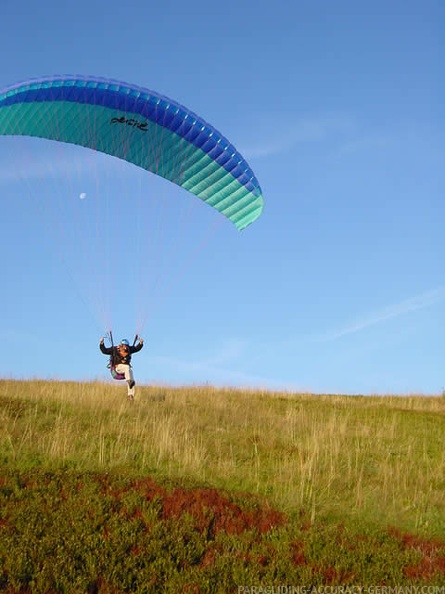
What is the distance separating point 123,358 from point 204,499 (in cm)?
872

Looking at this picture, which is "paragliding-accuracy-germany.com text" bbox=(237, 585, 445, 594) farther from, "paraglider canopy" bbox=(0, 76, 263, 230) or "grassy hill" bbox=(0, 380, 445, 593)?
"paraglider canopy" bbox=(0, 76, 263, 230)

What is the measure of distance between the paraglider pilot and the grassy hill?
1.93ft

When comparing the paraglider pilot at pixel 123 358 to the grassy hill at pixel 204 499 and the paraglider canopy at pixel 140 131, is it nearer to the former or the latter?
the grassy hill at pixel 204 499

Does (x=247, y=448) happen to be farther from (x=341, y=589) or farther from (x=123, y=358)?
(x=341, y=589)

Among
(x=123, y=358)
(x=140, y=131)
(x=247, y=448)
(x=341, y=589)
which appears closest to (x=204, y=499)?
(x=341, y=589)

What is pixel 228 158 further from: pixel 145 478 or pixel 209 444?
pixel 145 478

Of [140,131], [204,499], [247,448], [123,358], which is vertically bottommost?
[204,499]

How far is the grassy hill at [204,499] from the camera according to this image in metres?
6.71

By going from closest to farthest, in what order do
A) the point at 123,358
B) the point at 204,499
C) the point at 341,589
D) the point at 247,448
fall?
the point at 341,589 → the point at 204,499 → the point at 247,448 → the point at 123,358

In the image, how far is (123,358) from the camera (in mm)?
17469

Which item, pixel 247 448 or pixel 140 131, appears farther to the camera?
pixel 140 131

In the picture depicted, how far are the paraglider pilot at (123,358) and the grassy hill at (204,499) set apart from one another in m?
0.59

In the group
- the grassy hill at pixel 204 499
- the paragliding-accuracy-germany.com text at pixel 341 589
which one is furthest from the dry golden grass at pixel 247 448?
the paragliding-accuracy-germany.com text at pixel 341 589

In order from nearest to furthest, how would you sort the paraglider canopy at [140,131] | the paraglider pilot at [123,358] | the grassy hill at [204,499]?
1. the grassy hill at [204,499]
2. the paraglider canopy at [140,131]
3. the paraglider pilot at [123,358]
